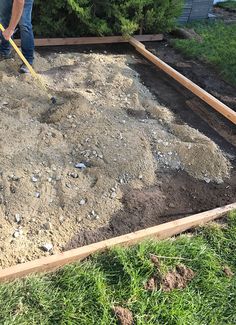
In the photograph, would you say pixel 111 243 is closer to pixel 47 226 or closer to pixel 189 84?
pixel 47 226

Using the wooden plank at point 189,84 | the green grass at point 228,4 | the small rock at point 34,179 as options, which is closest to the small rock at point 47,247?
the small rock at point 34,179

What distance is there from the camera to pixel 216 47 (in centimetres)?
693

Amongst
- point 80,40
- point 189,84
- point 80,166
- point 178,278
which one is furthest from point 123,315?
point 80,40

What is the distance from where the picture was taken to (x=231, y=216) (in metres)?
3.40

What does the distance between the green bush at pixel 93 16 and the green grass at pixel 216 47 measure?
760mm

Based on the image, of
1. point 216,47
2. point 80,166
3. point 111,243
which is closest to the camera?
point 111,243

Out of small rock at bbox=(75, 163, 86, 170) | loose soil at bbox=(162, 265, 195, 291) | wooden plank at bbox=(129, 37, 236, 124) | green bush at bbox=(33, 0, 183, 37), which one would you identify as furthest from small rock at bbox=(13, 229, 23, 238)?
green bush at bbox=(33, 0, 183, 37)

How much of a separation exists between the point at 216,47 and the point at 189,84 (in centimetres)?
185

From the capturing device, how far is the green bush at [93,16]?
6.34 meters

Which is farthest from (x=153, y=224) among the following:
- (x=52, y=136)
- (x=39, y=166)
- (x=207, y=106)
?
(x=207, y=106)

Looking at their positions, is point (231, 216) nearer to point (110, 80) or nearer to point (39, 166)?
point (39, 166)

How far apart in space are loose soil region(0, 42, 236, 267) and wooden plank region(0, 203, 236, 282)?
19cm

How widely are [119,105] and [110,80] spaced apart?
0.66 m

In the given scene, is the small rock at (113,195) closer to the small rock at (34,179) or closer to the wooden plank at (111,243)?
the wooden plank at (111,243)
